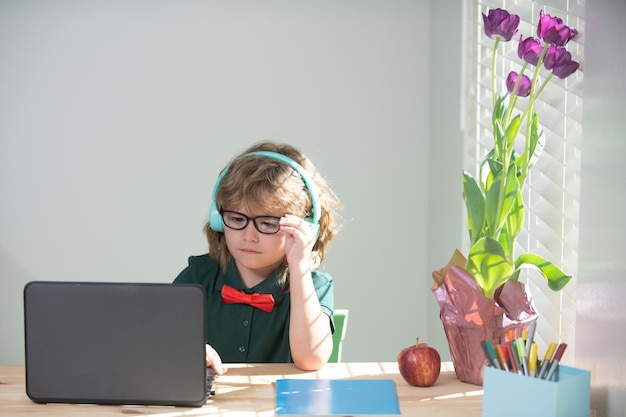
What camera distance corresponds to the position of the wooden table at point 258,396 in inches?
54.0

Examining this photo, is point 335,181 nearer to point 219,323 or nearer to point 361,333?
point 361,333

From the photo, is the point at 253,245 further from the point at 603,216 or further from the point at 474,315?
the point at 603,216

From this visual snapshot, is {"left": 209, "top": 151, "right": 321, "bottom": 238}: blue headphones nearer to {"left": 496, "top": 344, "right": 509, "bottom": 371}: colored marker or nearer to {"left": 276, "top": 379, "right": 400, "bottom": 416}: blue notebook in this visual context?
{"left": 276, "top": 379, "right": 400, "bottom": 416}: blue notebook

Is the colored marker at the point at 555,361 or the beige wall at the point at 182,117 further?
the beige wall at the point at 182,117

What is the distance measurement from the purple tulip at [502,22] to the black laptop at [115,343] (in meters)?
0.70

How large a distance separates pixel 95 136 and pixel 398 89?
1232 mm

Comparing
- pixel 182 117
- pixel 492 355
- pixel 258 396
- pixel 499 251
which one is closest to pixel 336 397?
pixel 258 396

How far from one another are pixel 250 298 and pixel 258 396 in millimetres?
453

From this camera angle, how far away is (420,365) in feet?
4.95

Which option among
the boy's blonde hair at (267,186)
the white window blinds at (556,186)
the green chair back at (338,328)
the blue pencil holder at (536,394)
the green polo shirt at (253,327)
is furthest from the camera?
the green chair back at (338,328)

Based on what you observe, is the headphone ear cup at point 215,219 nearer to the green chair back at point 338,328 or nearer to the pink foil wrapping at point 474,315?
the green chair back at point 338,328

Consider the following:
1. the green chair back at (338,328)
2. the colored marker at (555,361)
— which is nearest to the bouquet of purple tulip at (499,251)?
the colored marker at (555,361)

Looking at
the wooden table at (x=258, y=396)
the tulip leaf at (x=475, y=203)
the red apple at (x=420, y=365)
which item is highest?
the tulip leaf at (x=475, y=203)

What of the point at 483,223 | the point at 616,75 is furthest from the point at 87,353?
the point at 616,75
